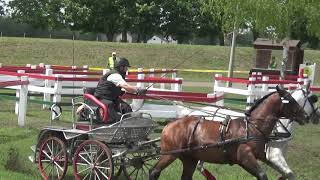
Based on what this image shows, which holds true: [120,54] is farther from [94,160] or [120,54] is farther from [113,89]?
[94,160]

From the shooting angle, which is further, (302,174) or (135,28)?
(135,28)

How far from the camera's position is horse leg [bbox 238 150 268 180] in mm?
8539

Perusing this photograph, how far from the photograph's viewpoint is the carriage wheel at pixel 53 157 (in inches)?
402

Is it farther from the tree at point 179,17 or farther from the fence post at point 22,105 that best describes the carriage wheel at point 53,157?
the tree at point 179,17

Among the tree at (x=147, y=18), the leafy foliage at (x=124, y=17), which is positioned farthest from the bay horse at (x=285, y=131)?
the tree at (x=147, y=18)

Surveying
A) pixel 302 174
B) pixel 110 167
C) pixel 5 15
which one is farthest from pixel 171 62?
pixel 5 15

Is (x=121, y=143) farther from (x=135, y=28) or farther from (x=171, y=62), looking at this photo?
(x=135, y=28)

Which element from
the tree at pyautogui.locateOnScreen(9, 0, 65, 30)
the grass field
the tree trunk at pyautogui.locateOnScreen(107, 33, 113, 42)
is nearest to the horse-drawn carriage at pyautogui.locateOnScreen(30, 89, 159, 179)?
the grass field

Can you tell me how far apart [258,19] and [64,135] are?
14.1 m

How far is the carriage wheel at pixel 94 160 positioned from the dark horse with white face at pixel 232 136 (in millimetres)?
746

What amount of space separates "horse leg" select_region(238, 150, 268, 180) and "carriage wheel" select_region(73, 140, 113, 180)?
6.47 ft

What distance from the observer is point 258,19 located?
2302 cm

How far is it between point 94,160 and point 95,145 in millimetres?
227

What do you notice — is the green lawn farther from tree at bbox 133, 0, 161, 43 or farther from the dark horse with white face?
the dark horse with white face
